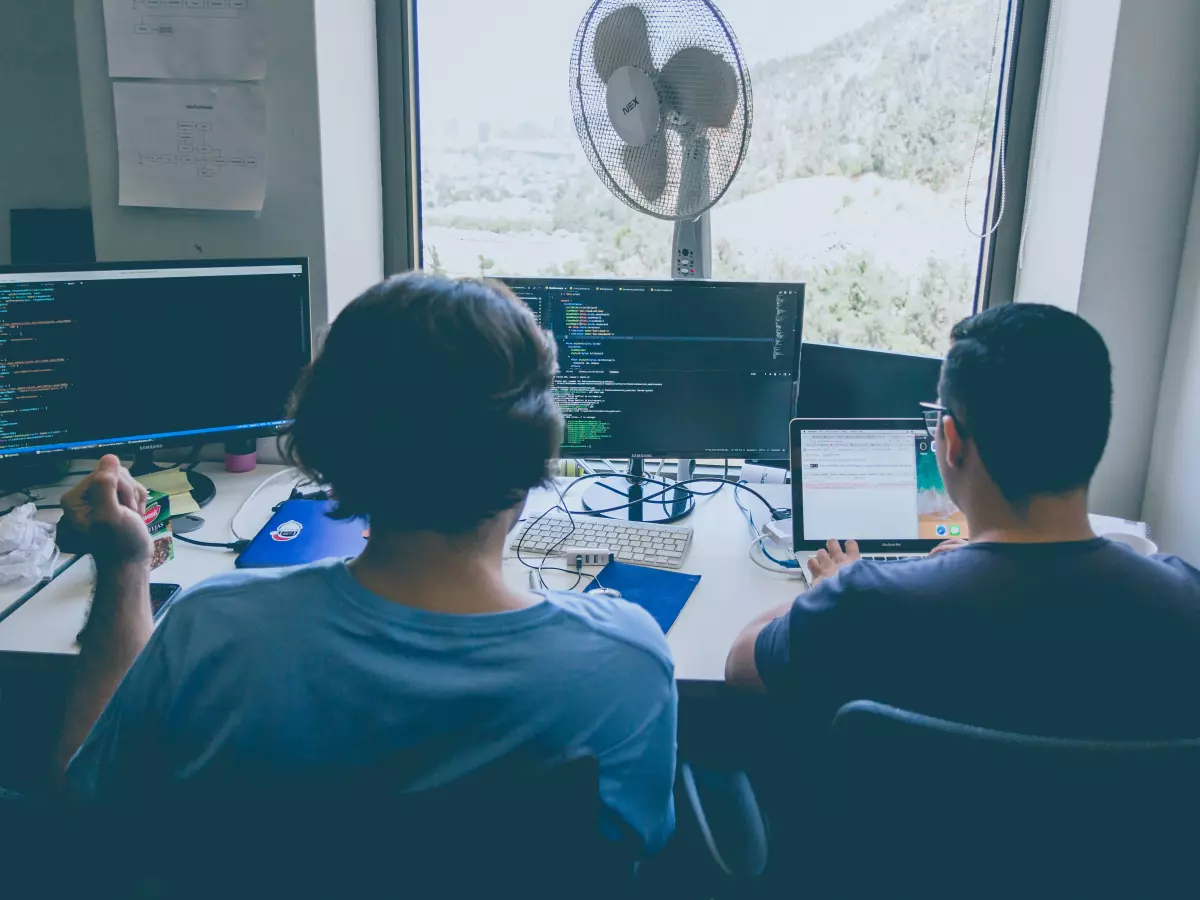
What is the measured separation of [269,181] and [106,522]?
3.35ft

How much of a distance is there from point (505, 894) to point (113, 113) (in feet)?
6.01

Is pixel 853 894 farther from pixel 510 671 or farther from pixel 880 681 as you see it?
pixel 510 671

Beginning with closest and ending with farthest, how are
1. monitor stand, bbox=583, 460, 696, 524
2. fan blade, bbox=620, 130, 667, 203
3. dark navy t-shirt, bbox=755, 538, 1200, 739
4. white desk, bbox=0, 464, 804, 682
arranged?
dark navy t-shirt, bbox=755, 538, 1200, 739 < white desk, bbox=0, 464, 804, 682 < fan blade, bbox=620, 130, 667, 203 < monitor stand, bbox=583, 460, 696, 524

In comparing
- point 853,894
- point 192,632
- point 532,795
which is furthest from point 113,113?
point 853,894

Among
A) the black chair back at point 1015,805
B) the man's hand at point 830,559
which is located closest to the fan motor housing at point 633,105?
the man's hand at point 830,559

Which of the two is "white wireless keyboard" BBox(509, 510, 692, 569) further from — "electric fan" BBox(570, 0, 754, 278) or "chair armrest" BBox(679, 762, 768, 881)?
"electric fan" BBox(570, 0, 754, 278)

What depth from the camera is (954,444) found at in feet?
3.92

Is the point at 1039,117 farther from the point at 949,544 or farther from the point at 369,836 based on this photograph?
the point at 369,836

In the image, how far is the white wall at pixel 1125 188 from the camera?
1763 mm

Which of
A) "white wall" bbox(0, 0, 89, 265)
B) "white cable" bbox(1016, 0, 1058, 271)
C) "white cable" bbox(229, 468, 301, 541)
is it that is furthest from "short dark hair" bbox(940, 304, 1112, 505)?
"white wall" bbox(0, 0, 89, 265)

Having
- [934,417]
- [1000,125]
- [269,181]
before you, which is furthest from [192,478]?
[1000,125]

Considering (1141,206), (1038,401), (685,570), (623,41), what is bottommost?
(685,570)

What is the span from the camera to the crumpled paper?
1.53 m

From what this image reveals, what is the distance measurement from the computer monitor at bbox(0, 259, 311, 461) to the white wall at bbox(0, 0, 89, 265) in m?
0.62
